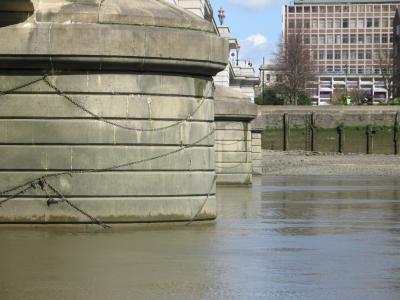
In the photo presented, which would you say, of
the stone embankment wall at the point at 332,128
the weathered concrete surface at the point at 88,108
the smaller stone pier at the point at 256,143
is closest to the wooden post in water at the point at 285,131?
the stone embankment wall at the point at 332,128

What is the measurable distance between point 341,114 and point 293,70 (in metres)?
28.5

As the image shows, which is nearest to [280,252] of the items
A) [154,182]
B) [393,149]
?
[154,182]

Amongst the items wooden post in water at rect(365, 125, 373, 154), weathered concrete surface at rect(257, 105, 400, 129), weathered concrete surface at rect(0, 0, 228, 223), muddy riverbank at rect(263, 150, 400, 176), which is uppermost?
weathered concrete surface at rect(0, 0, 228, 223)

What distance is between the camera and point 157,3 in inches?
551

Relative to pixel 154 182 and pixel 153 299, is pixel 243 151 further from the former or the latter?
pixel 153 299

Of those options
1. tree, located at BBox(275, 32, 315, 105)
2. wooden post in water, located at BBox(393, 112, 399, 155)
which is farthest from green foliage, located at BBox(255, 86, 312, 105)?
wooden post in water, located at BBox(393, 112, 399, 155)

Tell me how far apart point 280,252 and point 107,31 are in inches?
134

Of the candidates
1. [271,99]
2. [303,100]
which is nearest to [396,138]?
[303,100]

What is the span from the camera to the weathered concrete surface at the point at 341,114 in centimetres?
12562

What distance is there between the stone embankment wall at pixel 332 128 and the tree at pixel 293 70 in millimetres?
23107

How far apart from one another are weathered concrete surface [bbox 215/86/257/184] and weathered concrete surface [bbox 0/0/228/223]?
770 inches

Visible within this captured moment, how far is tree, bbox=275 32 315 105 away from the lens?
498 ft

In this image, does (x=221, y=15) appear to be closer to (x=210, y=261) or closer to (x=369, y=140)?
(x=369, y=140)

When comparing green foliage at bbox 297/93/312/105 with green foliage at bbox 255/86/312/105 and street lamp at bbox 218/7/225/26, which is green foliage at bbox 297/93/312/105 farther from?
street lamp at bbox 218/7/225/26
